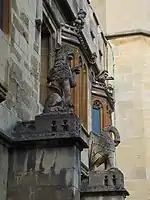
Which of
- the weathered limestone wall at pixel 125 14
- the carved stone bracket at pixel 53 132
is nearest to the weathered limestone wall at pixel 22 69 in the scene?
A: the carved stone bracket at pixel 53 132

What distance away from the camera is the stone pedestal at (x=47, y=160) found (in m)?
8.45

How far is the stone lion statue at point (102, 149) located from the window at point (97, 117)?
2.73 meters

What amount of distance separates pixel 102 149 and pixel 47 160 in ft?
18.4

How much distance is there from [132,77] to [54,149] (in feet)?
45.3

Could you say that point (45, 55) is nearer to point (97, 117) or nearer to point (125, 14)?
point (97, 117)

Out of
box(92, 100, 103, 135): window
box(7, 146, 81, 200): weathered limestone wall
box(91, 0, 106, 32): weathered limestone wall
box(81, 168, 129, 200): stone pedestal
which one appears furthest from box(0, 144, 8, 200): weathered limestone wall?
box(91, 0, 106, 32): weathered limestone wall

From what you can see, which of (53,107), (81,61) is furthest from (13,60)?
(81,61)

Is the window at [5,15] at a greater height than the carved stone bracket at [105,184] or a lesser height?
greater

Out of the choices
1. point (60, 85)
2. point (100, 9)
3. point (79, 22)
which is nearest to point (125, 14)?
point (100, 9)

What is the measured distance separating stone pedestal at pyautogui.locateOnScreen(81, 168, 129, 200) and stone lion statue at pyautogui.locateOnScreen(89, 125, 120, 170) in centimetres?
64

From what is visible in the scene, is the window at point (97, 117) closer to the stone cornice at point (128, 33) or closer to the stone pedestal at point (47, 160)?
the stone cornice at point (128, 33)

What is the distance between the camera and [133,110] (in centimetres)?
2156

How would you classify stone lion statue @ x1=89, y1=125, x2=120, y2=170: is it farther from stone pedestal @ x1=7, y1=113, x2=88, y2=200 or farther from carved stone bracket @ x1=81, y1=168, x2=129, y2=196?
stone pedestal @ x1=7, y1=113, x2=88, y2=200

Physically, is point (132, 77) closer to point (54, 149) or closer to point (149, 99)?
point (149, 99)
